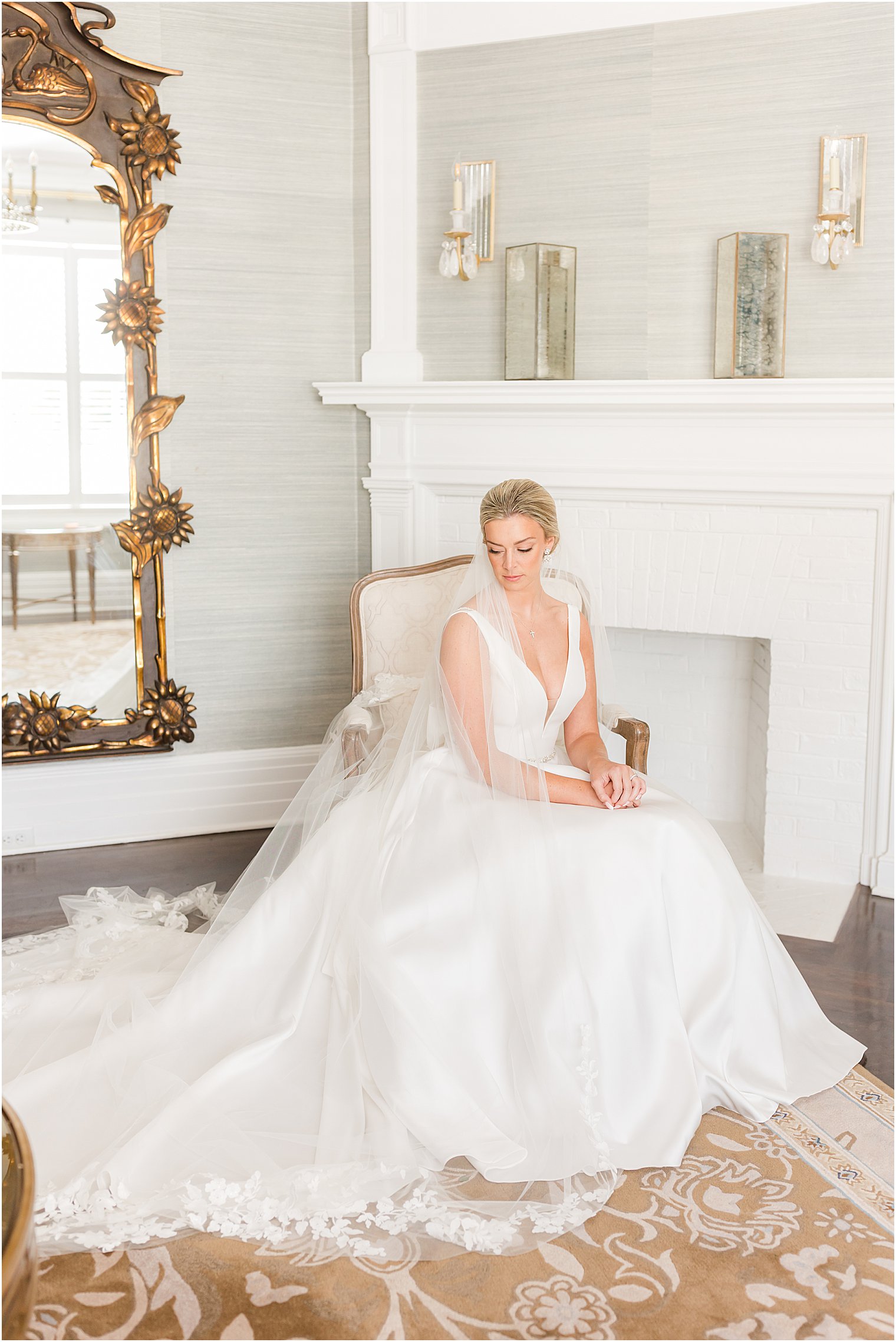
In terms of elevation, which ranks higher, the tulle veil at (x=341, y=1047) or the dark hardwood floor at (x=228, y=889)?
the tulle veil at (x=341, y=1047)

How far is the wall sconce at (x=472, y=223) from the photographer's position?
4.16 m

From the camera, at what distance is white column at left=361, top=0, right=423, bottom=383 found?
166 inches

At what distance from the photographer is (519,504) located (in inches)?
111

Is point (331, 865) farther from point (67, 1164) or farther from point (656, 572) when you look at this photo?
point (656, 572)

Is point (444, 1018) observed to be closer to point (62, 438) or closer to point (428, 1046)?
point (428, 1046)

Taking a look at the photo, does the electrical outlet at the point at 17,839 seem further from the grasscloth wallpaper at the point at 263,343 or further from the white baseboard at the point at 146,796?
the grasscloth wallpaper at the point at 263,343

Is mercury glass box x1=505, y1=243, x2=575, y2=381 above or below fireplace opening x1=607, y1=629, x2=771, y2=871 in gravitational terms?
above

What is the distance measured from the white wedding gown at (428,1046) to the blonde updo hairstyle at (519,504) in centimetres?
67

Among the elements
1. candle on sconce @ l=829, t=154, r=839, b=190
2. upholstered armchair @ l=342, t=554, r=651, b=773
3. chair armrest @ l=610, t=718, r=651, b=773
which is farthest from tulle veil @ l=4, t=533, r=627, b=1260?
candle on sconce @ l=829, t=154, r=839, b=190

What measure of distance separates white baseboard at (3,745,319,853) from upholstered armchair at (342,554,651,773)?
92 cm

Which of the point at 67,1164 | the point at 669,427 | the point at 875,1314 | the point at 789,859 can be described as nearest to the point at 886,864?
the point at 789,859

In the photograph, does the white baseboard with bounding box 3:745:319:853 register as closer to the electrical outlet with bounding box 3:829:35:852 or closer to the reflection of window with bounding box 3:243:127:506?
the electrical outlet with bounding box 3:829:35:852

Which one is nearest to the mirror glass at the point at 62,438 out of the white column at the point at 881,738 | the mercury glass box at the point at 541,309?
the mercury glass box at the point at 541,309

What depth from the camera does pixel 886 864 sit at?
13.0 feet
